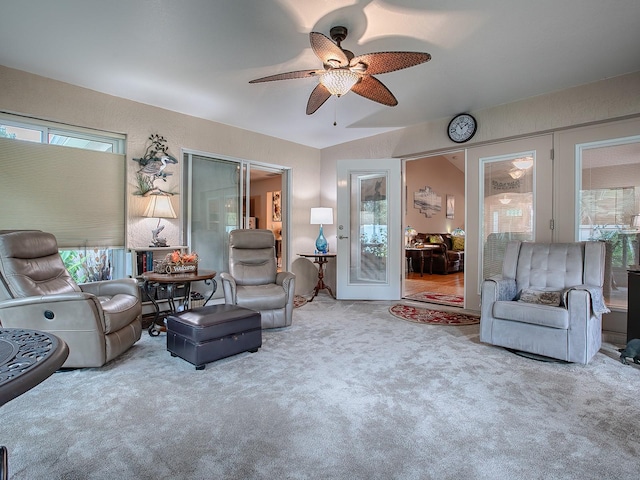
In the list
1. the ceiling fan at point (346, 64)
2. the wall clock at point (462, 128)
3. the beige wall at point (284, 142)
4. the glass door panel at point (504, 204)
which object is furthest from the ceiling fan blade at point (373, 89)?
the glass door panel at point (504, 204)

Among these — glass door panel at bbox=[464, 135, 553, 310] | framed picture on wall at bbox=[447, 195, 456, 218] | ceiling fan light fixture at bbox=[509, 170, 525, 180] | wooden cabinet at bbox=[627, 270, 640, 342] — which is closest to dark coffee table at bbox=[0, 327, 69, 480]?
wooden cabinet at bbox=[627, 270, 640, 342]

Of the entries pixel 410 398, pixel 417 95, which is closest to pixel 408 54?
pixel 417 95

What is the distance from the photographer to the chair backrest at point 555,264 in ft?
9.80

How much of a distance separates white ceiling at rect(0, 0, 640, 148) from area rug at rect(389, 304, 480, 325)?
8.18 feet

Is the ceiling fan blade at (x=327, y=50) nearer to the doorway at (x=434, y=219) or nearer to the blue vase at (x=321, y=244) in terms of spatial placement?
the blue vase at (x=321, y=244)

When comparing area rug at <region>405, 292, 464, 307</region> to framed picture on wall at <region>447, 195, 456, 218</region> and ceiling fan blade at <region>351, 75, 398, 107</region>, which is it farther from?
framed picture on wall at <region>447, 195, 456, 218</region>

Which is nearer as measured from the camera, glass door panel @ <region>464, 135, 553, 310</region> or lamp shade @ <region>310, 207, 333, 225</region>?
glass door panel @ <region>464, 135, 553, 310</region>

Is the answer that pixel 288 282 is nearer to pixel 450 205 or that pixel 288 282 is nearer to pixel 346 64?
pixel 346 64

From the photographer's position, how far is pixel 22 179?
3.21 meters

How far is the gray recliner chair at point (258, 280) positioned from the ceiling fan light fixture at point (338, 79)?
1.94m

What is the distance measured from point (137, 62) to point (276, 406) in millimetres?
3029

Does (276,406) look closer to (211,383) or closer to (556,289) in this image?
(211,383)

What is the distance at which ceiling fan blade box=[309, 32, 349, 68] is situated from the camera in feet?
6.75

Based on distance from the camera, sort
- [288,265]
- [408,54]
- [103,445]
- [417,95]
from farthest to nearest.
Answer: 1. [288,265]
2. [417,95]
3. [408,54]
4. [103,445]
